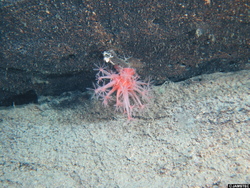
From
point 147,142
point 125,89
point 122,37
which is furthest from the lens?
point 125,89

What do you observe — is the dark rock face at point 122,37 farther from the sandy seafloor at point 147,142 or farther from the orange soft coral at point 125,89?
the sandy seafloor at point 147,142

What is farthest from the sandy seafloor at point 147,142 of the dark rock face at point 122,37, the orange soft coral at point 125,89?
the dark rock face at point 122,37

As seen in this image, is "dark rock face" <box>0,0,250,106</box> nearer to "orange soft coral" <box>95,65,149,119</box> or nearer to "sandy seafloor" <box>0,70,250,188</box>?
"orange soft coral" <box>95,65,149,119</box>

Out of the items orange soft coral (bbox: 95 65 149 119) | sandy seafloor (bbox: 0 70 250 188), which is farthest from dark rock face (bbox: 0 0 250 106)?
sandy seafloor (bbox: 0 70 250 188)

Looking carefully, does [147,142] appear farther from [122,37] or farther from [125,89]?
[122,37]

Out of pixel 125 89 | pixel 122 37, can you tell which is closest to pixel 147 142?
pixel 125 89

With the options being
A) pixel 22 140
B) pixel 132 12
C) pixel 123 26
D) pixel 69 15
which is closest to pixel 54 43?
pixel 69 15

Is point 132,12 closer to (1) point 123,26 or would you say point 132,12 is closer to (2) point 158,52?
(1) point 123,26

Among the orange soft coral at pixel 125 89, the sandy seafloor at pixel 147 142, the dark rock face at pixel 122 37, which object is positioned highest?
the dark rock face at pixel 122 37
